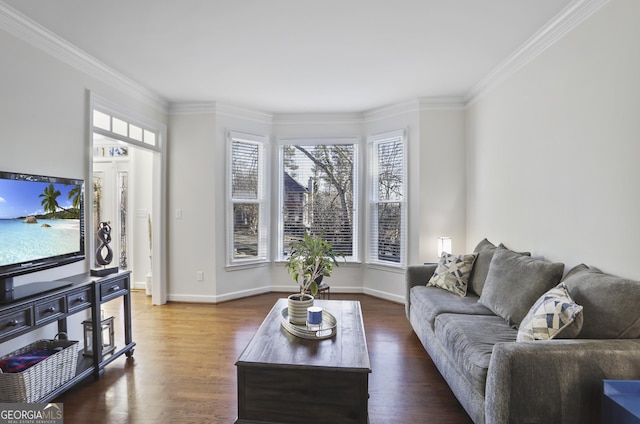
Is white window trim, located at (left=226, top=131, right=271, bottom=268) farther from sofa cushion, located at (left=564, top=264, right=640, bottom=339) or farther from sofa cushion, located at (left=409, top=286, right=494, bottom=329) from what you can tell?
sofa cushion, located at (left=564, top=264, right=640, bottom=339)

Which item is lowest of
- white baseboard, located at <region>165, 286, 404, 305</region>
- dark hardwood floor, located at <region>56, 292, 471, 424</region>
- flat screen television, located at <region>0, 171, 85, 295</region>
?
dark hardwood floor, located at <region>56, 292, 471, 424</region>

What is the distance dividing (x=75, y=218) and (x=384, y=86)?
130 inches

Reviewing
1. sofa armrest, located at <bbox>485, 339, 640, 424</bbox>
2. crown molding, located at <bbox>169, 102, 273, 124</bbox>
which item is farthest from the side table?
crown molding, located at <bbox>169, 102, 273, 124</bbox>

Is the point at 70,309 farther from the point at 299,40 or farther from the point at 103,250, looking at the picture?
the point at 299,40

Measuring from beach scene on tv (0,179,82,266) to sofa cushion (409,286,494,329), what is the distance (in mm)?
2952

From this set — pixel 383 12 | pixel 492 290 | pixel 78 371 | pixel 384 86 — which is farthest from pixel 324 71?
pixel 78 371

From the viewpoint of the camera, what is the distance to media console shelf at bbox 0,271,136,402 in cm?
203

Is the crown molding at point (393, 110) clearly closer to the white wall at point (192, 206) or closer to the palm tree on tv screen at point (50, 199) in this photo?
the white wall at point (192, 206)

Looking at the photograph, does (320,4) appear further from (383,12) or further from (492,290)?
(492,290)

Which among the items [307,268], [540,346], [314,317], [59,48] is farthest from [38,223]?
[540,346]

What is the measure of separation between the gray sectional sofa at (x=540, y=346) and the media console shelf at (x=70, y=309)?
2580mm

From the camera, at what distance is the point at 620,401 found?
4.71ft

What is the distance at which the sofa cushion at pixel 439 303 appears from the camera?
2.67 meters

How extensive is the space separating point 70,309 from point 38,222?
67 centimetres
